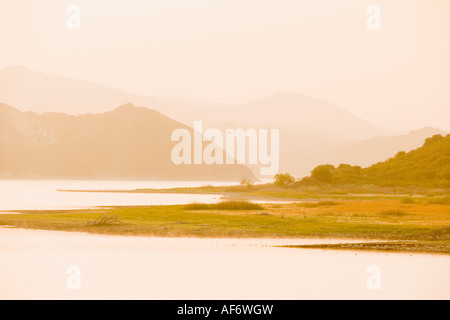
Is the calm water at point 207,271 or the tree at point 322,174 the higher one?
the tree at point 322,174

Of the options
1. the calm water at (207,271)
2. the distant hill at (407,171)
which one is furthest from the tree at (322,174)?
the calm water at (207,271)

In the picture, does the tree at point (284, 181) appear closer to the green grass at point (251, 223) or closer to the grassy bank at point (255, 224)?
the grassy bank at point (255, 224)

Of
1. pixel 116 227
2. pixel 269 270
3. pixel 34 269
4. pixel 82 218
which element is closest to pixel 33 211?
pixel 82 218

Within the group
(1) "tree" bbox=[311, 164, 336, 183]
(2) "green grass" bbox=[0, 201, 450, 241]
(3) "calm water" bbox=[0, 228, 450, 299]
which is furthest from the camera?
(1) "tree" bbox=[311, 164, 336, 183]

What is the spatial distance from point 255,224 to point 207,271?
18.2 m

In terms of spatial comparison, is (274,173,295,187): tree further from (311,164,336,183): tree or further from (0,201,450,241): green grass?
(0,201,450,241): green grass

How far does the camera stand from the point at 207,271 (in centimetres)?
2611

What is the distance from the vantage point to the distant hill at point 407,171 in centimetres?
13401

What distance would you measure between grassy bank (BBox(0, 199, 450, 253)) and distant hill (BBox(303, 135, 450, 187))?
258ft

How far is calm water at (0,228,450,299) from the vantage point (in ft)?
73.5

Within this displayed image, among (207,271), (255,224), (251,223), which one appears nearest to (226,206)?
(251,223)

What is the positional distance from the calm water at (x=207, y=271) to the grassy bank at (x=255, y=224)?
470cm

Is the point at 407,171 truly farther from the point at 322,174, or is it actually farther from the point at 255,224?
the point at 255,224

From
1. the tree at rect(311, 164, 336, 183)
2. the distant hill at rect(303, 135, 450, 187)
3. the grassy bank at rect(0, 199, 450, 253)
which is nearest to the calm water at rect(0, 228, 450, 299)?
the grassy bank at rect(0, 199, 450, 253)
